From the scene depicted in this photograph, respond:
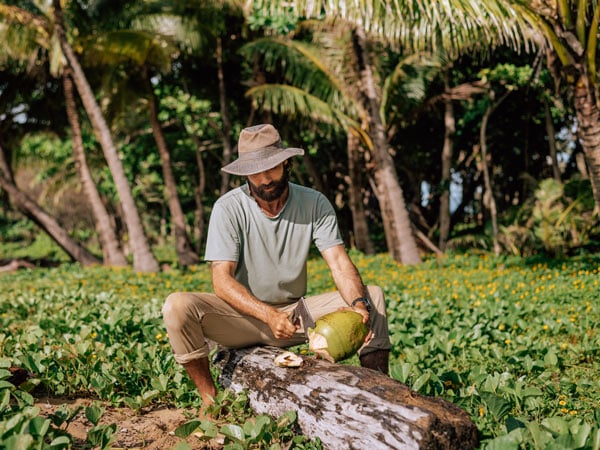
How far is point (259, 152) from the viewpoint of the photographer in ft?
10.9

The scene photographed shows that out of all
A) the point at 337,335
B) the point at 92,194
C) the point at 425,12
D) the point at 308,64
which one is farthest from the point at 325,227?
the point at 92,194

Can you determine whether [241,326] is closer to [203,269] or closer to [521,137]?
[203,269]

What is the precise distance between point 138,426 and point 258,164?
1.58 m

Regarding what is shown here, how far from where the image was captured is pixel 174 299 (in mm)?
3146

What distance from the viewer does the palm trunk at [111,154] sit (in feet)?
39.8

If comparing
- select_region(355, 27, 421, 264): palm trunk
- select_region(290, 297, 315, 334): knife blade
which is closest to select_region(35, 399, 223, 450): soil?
select_region(290, 297, 315, 334): knife blade

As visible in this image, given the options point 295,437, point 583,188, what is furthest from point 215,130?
point 295,437

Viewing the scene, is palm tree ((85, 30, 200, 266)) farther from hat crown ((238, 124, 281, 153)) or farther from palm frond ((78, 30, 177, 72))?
hat crown ((238, 124, 281, 153))

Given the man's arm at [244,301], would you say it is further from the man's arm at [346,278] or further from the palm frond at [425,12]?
the palm frond at [425,12]

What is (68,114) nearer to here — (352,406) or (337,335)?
(337,335)

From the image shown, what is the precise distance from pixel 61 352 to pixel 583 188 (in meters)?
9.92

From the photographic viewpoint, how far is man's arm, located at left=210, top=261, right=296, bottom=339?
3.03m

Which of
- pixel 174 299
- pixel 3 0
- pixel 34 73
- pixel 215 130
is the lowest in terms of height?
pixel 174 299

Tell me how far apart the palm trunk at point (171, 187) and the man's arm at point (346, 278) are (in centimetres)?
1159
